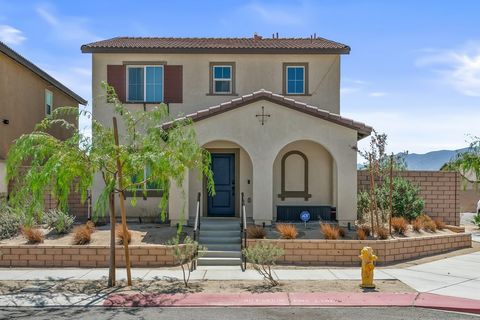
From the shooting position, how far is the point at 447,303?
10008mm

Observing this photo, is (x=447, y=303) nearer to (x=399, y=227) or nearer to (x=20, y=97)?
(x=399, y=227)

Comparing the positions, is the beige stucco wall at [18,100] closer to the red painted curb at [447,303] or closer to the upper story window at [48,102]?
the upper story window at [48,102]

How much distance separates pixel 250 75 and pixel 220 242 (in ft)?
24.2

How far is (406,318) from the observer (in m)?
9.17

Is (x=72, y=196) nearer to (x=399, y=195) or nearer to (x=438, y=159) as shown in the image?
(x=399, y=195)

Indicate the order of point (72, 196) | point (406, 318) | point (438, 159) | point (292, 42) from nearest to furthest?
point (406, 318) → point (72, 196) → point (292, 42) → point (438, 159)

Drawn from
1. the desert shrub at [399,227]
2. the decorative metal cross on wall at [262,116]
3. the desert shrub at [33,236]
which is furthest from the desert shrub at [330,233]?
the desert shrub at [33,236]

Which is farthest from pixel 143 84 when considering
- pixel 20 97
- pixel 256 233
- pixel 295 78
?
pixel 256 233

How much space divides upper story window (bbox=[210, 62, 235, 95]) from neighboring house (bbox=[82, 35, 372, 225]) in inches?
1.5

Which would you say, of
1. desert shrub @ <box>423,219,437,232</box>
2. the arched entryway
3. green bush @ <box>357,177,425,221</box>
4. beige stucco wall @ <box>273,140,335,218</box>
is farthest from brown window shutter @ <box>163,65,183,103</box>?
desert shrub @ <box>423,219,437,232</box>

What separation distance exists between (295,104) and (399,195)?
188 inches

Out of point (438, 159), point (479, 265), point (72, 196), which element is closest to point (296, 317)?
point (479, 265)

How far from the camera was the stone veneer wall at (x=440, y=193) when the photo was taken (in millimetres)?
19281

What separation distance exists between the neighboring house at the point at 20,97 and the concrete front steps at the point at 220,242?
7.63 m
